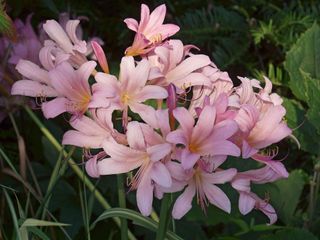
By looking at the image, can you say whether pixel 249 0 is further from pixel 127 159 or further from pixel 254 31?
pixel 127 159

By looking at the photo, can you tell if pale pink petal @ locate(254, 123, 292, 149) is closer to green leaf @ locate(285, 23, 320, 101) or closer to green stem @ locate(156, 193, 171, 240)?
green stem @ locate(156, 193, 171, 240)

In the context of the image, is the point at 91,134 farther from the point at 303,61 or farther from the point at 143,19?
the point at 303,61

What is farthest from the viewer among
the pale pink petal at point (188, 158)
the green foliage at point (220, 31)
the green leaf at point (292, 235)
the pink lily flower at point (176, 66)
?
the green foliage at point (220, 31)

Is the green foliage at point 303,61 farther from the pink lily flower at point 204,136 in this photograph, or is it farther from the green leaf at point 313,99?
the pink lily flower at point 204,136

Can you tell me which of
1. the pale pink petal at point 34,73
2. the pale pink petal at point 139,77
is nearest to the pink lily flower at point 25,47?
the pale pink petal at point 34,73

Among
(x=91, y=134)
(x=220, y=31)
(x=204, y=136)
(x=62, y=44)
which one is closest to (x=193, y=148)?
(x=204, y=136)

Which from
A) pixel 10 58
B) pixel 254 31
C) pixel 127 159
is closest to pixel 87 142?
pixel 127 159

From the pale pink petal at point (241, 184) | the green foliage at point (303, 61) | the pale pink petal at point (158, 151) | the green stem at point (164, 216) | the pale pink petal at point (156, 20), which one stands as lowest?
the green foliage at point (303, 61)
